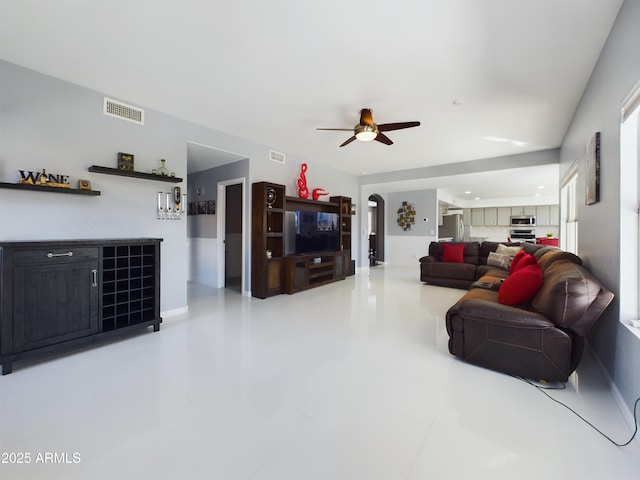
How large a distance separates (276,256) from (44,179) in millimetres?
3111

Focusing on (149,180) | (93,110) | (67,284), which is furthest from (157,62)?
(67,284)

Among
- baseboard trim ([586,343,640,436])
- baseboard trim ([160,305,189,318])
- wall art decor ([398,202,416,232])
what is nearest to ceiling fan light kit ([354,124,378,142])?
baseboard trim ([586,343,640,436])

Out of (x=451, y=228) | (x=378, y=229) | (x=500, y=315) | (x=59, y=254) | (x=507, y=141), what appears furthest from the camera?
(x=451, y=228)

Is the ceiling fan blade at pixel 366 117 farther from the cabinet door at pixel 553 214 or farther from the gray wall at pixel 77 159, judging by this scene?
the cabinet door at pixel 553 214

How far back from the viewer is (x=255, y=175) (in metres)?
4.81

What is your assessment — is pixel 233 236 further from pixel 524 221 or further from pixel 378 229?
pixel 524 221

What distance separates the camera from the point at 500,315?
7.02 feet

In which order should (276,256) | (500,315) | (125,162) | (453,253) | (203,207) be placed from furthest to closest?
(453,253) → (203,207) → (276,256) → (125,162) → (500,315)

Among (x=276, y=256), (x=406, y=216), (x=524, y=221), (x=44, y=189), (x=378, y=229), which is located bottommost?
(x=276, y=256)

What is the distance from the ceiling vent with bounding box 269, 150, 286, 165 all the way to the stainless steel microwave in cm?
912

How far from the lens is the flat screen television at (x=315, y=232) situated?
522 centimetres

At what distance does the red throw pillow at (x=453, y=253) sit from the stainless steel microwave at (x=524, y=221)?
5832 mm

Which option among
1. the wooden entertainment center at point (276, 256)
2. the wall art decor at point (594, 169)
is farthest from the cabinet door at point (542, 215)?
the wall art decor at point (594, 169)

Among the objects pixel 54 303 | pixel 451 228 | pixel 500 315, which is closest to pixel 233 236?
pixel 54 303
